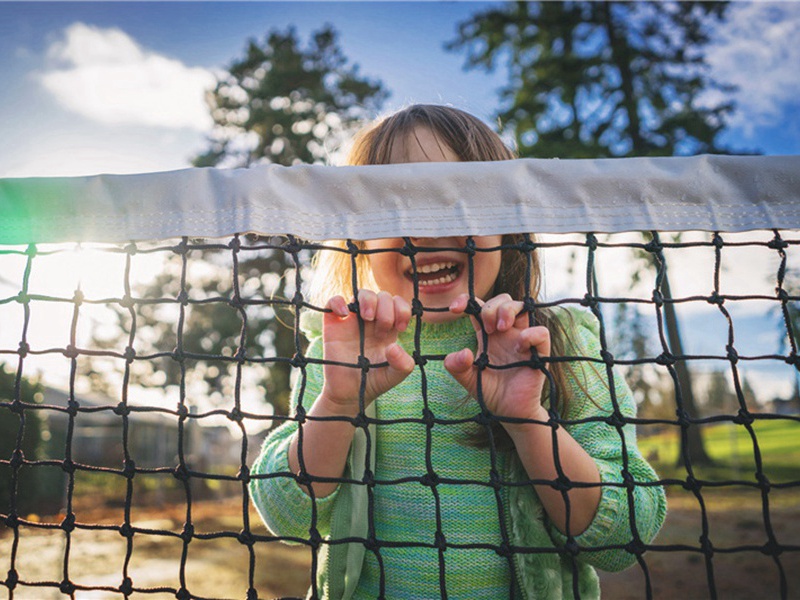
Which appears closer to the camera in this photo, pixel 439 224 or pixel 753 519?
pixel 439 224

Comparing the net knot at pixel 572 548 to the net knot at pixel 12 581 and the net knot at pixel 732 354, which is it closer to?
the net knot at pixel 732 354

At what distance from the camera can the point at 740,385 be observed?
1.20 meters

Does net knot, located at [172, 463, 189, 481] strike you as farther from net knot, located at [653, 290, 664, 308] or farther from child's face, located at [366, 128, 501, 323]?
net knot, located at [653, 290, 664, 308]

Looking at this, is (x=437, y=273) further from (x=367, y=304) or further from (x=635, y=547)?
(x=635, y=547)

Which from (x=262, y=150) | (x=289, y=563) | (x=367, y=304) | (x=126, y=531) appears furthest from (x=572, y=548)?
(x=262, y=150)

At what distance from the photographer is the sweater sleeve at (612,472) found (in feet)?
3.92

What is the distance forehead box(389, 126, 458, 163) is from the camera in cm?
159

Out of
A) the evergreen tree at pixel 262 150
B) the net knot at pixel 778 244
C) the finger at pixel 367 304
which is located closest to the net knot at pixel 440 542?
the finger at pixel 367 304

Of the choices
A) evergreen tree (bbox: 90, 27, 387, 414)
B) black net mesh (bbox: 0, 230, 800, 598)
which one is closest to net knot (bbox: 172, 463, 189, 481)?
black net mesh (bbox: 0, 230, 800, 598)

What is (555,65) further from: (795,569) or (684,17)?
(795,569)

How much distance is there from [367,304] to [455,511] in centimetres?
54

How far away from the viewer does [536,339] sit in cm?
109

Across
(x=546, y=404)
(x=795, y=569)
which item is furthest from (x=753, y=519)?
(x=546, y=404)

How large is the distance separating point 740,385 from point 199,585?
491 centimetres
